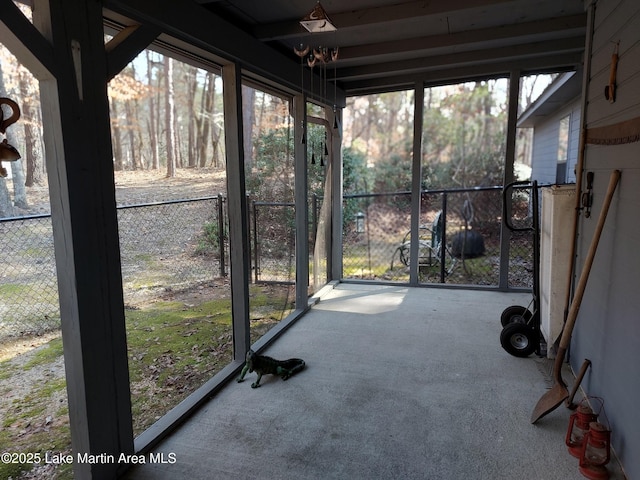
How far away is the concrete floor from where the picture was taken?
71.1 inches

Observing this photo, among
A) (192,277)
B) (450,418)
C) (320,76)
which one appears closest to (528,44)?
(320,76)

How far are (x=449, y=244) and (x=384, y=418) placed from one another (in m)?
4.99

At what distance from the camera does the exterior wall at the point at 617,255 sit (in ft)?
5.50

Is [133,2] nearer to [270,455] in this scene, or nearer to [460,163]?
[270,455]

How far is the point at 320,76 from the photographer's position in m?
4.16

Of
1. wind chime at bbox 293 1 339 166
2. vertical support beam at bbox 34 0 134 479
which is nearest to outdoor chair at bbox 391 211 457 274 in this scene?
wind chime at bbox 293 1 339 166

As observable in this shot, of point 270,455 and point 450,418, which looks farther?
point 450,418

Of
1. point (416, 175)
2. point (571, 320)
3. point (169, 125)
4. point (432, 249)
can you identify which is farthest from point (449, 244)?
point (169, 125)

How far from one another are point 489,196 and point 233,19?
6726mm

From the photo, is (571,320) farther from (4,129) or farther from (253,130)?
(253,130)

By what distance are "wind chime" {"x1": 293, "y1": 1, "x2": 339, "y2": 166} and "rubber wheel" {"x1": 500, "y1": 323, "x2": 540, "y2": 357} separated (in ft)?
6.63

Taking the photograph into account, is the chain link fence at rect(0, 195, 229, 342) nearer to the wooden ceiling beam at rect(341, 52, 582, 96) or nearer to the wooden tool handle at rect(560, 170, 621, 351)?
the wooden ceiling beam at rect(341, 52, 582, 96)

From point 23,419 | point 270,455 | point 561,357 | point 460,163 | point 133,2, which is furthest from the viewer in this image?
point 460,163

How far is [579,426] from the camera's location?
6.01ft
